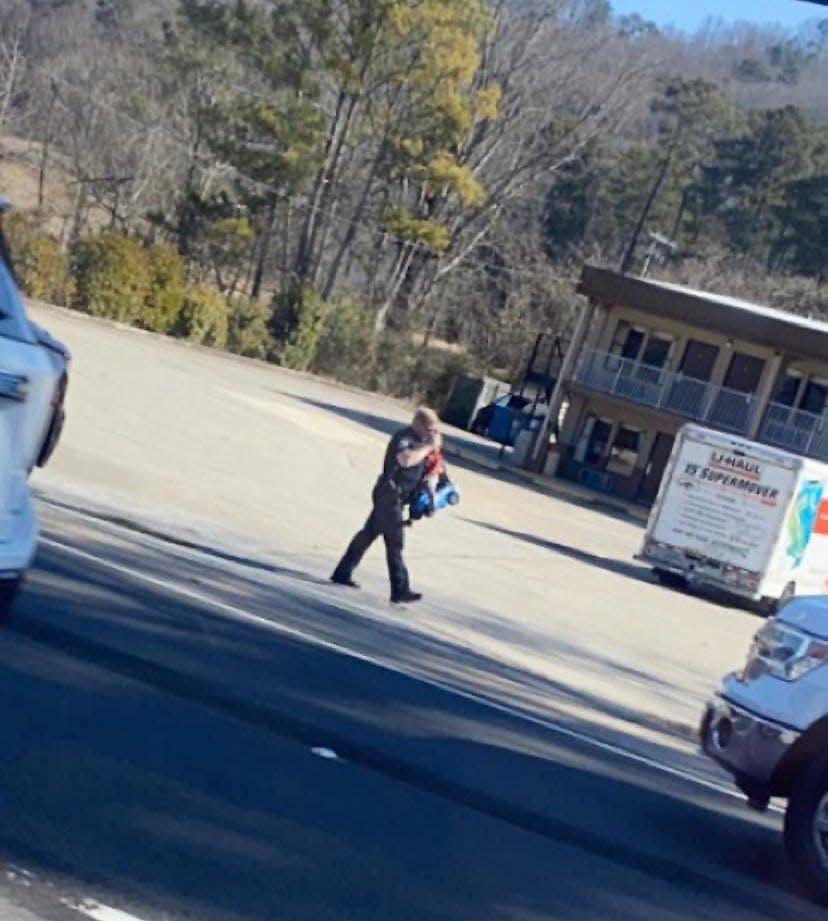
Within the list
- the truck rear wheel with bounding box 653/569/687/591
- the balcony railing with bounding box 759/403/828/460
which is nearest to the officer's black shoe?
the truck rear wheel with bounding box 653/569/687/591

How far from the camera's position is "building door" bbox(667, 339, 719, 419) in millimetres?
51531

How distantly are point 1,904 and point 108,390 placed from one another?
2751 cm

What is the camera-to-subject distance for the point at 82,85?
72.6 metres

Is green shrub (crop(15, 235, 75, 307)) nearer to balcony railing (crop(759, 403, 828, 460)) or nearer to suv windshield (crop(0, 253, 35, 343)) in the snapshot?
balcony railing (crop(759, 403, 828, 460))

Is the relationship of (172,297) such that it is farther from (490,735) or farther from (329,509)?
(490,735)

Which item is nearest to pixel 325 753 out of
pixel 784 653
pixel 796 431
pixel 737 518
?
pixel 784 653

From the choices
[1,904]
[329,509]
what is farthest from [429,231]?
[1,904]

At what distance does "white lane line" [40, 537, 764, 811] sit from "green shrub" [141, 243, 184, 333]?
39.5 meters

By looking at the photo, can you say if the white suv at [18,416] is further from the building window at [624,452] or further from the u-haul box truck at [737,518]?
the building window at [624,452]

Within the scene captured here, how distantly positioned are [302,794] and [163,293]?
46.5m

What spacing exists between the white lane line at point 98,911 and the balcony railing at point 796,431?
45709 millimetres

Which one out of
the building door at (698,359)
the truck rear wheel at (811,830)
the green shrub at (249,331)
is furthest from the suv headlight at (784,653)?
the green shrub at (249,331)

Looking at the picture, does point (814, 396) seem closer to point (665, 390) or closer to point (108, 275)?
point (665, 390)

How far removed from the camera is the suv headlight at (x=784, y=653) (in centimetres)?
856
